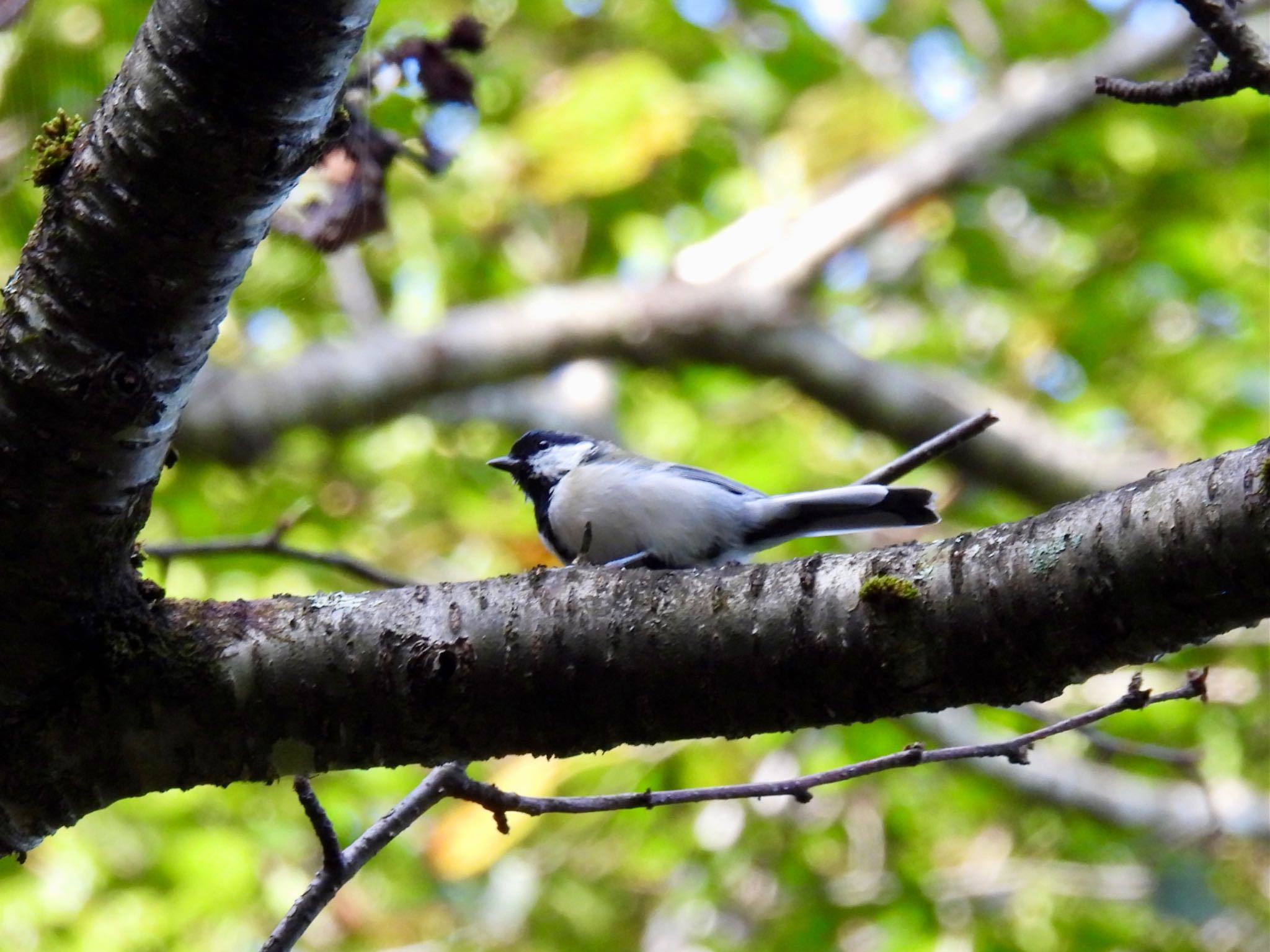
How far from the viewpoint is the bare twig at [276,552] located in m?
3.40

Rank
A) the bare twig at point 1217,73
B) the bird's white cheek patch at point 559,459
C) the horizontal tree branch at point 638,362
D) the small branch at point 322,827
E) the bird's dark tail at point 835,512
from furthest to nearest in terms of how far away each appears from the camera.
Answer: the horizontal tree branch at point 638,362 < the bird's white cheek patch at point 559,459 < the bird's dark tail at point 835,512 < the small branch at point 322,827 < the bare twig at point 1217,73

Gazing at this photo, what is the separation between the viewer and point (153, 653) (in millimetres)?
2184

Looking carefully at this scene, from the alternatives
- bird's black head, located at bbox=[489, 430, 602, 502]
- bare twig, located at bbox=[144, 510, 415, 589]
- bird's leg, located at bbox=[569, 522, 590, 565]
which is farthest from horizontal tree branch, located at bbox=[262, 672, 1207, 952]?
bird's black head, located at bbox=[489, 430, 602, 502]

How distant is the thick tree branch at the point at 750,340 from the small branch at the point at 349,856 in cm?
408

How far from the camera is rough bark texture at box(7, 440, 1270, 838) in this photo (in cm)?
197

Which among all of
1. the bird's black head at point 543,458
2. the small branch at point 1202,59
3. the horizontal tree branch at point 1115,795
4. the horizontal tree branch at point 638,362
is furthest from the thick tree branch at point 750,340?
the small branch at point 1202,59

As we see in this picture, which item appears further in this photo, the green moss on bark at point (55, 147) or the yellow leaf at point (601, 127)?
the yellow leaf at point (601, 127)

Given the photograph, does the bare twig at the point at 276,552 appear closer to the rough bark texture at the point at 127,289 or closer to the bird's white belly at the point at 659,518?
the bird's white belly at the point at 659,518

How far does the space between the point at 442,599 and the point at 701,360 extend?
4866mm

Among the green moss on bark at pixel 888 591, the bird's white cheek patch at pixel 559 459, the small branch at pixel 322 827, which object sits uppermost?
the green moss on bark at pixel 888 591

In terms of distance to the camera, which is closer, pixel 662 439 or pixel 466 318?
pixel 466 318

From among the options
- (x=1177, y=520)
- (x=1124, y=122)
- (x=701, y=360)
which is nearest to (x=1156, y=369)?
(x=1124, y=122)

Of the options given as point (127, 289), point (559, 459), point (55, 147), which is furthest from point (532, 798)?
point (559, 459)

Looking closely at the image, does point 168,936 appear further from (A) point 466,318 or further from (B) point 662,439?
(B) point 662,439
